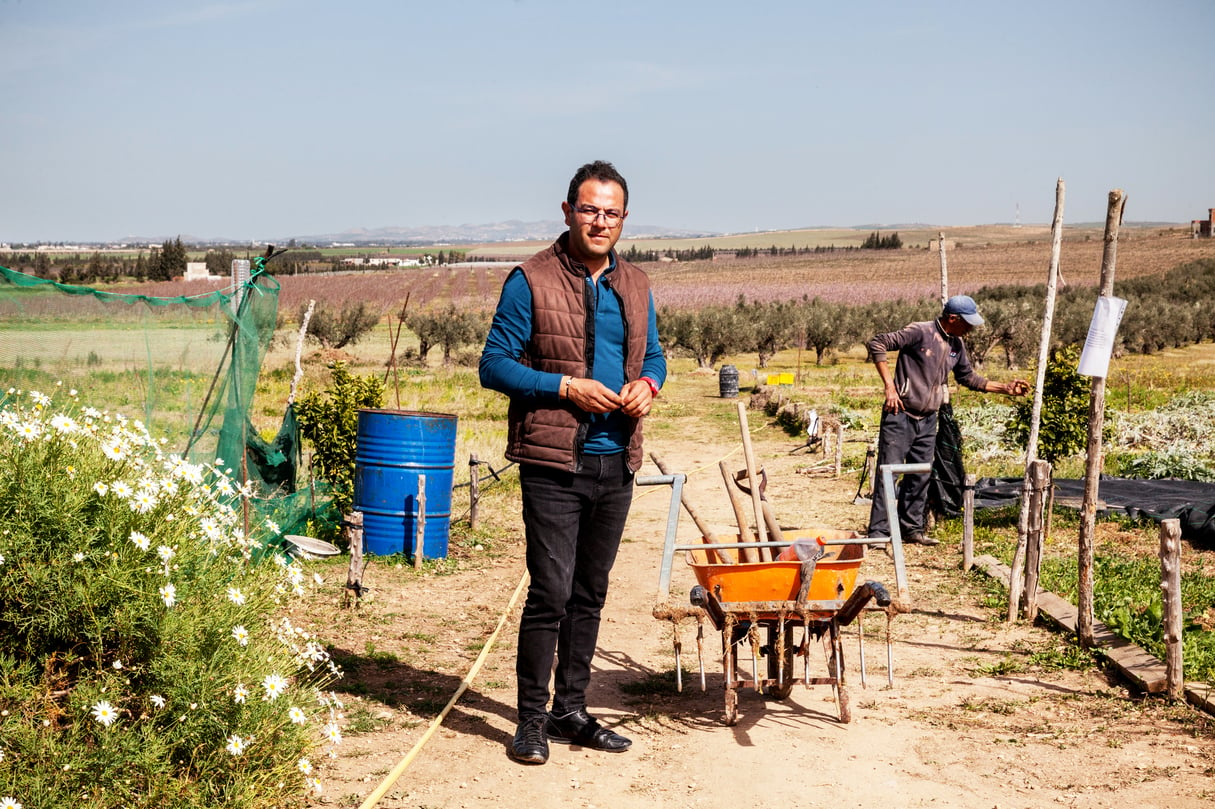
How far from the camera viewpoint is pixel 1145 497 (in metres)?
10.7

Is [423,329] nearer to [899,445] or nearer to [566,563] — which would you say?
[899,445]

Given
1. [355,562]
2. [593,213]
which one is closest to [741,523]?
[593,213]

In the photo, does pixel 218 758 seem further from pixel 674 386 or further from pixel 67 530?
pixel 674 386

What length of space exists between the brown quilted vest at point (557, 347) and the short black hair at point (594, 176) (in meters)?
0.22

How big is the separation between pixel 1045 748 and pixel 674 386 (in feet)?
78.6

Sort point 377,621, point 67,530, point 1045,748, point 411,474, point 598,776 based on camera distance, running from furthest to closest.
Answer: point 411,474
point 377,621
point 1045,748
point 598,776
point 67,530

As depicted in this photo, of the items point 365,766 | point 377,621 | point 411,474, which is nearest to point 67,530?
point 365,766

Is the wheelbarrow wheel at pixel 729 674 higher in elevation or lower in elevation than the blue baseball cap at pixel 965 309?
lower

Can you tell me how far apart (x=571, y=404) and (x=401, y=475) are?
4278 millimetres

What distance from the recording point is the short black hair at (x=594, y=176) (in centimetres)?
446

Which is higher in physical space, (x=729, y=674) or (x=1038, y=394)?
(x=1038, y=394)

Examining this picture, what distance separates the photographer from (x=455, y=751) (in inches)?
189

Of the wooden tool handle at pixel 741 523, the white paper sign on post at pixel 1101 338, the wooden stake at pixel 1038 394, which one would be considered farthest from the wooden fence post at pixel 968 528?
the wooden tool handle at pixel 741 523

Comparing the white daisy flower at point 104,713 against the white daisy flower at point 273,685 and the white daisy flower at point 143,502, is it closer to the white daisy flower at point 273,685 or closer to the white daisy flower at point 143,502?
the white daisy flower at point 273,685
